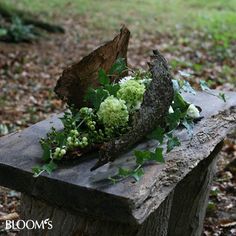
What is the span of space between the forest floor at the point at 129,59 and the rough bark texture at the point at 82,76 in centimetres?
43

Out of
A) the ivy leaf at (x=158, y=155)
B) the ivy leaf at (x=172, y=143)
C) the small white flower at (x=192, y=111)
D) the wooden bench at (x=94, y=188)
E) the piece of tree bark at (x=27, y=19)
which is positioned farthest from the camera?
the piece of tree bark at (x=27, y=19)

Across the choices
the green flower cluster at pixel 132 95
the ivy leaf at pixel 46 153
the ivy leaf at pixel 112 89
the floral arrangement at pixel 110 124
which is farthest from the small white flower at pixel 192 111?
the ivy leaf at pixel 46 153

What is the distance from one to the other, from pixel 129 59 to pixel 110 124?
5596mm

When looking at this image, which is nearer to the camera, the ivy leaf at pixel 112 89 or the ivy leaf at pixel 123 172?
the ivy leaf at pixel 123 172

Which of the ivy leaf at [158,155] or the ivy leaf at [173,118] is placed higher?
the ivy leaf at [173,118]

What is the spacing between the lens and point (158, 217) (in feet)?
7.53

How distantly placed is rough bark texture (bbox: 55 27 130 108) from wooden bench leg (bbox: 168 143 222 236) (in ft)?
2.93

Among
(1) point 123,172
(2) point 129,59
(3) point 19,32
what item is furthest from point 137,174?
(3) point 19,32

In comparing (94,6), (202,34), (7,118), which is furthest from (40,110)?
(94,6)

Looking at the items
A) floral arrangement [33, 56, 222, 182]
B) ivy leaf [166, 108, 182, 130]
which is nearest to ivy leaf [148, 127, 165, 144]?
floral arrangement [33, 56, 222, 182]

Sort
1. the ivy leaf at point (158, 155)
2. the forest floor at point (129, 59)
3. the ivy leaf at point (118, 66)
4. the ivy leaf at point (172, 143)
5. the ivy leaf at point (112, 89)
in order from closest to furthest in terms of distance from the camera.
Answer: the ivy leaf at point (158, 155)
the ivy leaf at point (172, 143)
the ivy leaf at point (112, 89)
the ivy leaf at point (118, 66)
the forest floor at point (129, 59)

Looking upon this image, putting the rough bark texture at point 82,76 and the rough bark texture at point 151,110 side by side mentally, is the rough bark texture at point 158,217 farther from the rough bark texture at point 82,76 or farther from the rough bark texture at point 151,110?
the rough bark texture at point 82,76

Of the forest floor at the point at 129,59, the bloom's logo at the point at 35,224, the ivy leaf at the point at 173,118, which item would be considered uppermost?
the ivy leaf at the point at 173,118

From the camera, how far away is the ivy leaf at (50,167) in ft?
6.33
